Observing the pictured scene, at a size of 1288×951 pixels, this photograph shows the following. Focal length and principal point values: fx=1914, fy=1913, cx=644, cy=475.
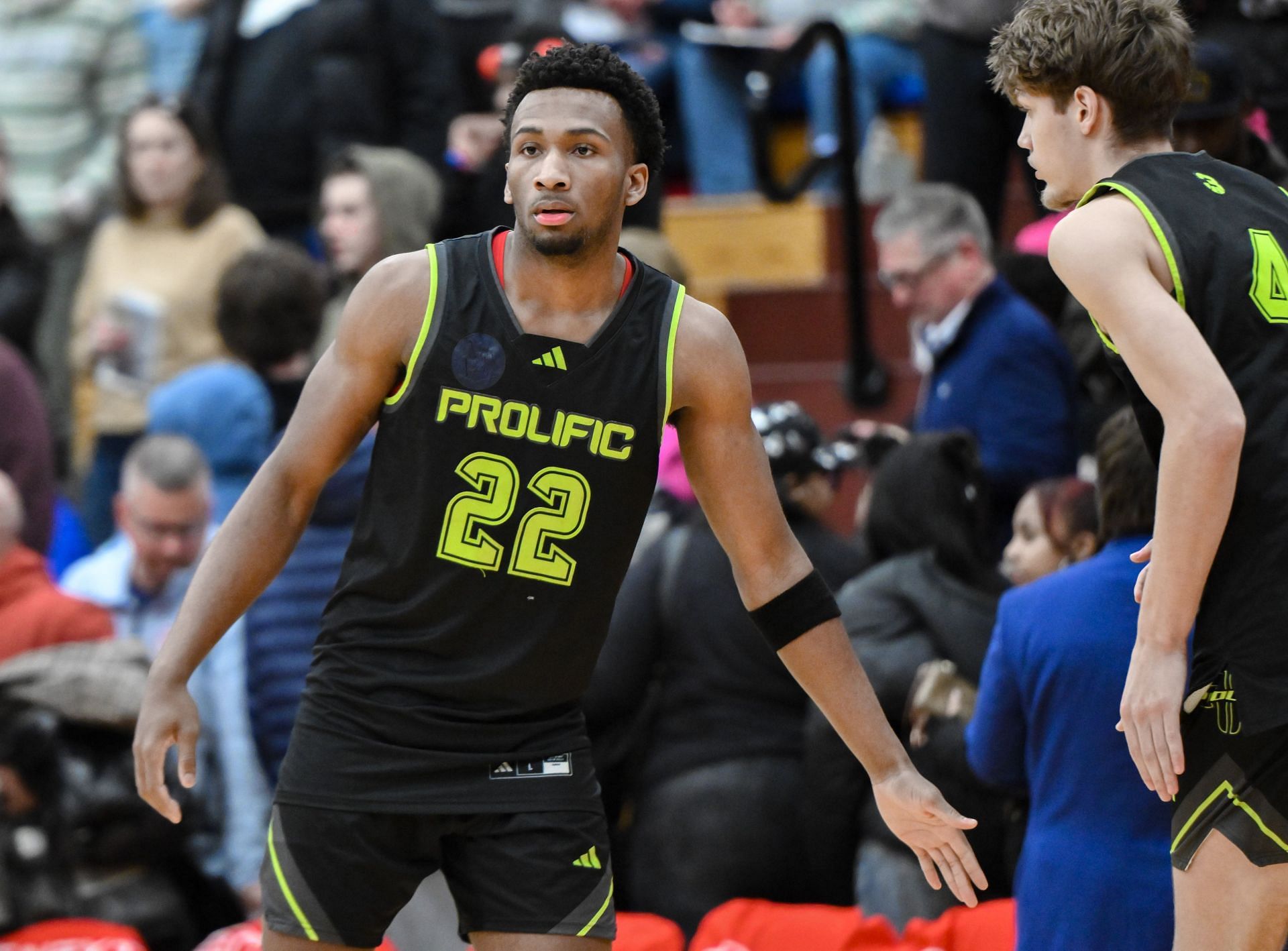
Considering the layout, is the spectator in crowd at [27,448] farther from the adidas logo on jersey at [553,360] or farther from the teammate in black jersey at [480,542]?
the adidas logo on jersey at [553,360]

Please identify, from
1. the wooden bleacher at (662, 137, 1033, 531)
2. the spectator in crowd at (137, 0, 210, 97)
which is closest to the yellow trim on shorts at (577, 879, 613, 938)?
the wooden bleacher at (662, 137, 1033, 531)

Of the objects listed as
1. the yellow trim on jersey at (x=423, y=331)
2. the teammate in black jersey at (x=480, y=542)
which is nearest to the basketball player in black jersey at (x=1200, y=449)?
the teammate in black jersey at (x=480, y=542)

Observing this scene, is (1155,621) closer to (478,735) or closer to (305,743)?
(478,735)

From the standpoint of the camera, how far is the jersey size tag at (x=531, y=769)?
10.3 feet

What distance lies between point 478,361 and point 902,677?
182 cm

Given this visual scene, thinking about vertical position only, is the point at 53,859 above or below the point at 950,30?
below

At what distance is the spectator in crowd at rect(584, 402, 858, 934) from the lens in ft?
16.1

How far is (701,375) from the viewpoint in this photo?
3.19 metres

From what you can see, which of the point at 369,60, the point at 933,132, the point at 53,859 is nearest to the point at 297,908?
the point at 53,859

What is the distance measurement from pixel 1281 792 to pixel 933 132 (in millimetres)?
4302

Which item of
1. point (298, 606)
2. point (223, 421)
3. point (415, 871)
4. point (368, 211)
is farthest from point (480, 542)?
point (368, 211)

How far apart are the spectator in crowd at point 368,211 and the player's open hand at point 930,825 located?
3.86 meters

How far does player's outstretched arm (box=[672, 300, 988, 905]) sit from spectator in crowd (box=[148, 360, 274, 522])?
3028 mm

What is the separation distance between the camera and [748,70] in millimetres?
7988
